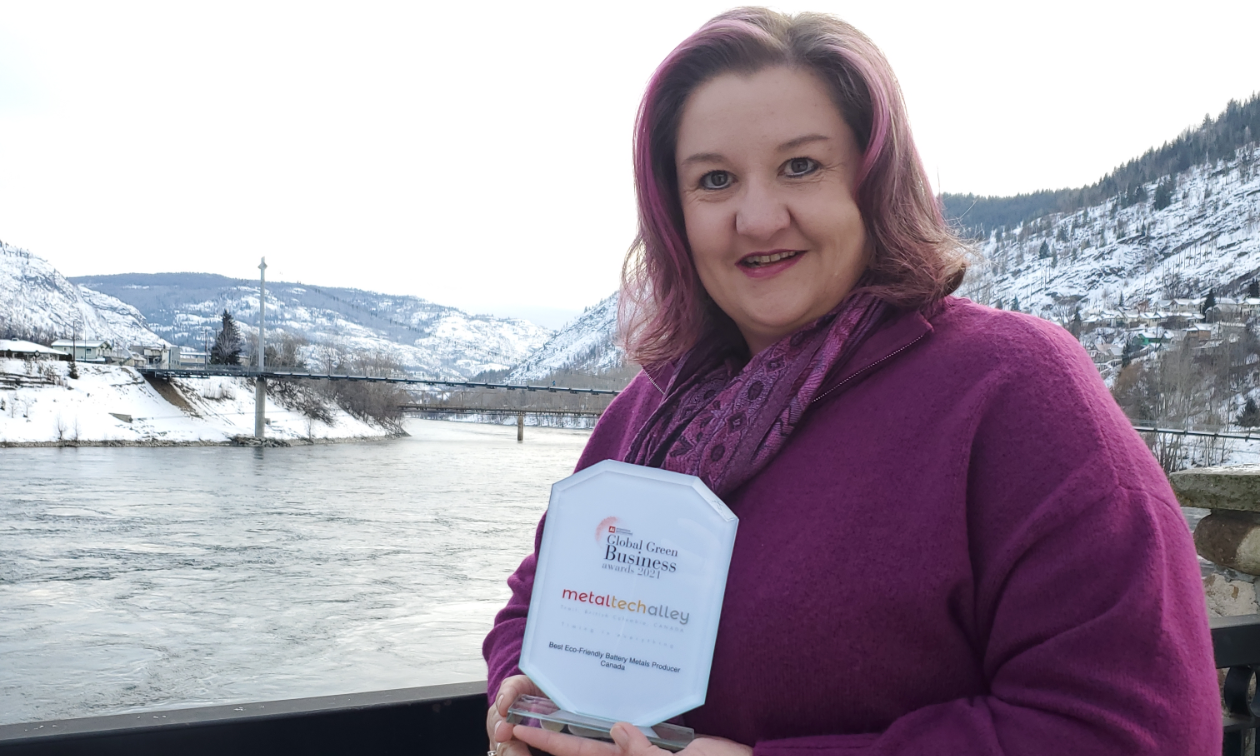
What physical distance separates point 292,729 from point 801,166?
832 millimetres

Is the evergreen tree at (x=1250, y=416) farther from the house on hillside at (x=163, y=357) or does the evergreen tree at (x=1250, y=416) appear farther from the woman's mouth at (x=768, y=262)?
the woman's mouth at (x=768, y=262)

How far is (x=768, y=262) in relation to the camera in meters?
1.03

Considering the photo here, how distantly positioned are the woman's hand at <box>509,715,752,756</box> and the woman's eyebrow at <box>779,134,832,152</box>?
0.59 meters

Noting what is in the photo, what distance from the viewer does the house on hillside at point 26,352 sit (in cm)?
3878

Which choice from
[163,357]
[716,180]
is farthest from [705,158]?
[163,357]

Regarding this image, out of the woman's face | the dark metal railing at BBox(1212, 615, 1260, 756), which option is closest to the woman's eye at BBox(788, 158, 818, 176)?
the woman's face

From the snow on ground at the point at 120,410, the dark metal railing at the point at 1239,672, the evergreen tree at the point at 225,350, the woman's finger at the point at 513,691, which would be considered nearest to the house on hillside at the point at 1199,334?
the snow on ground at the point at 120,410

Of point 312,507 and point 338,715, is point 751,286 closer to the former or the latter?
point 338,715

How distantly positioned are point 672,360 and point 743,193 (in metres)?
0.29

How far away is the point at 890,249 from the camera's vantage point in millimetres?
989

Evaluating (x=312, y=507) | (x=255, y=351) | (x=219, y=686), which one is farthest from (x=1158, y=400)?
(x=255, y=351)

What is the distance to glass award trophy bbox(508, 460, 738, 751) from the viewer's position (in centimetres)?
86

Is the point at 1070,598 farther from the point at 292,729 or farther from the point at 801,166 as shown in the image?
the point at 292,729

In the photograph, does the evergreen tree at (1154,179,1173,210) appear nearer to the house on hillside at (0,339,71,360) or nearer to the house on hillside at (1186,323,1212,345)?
the house on hillside at (1186,323,1212,345)
